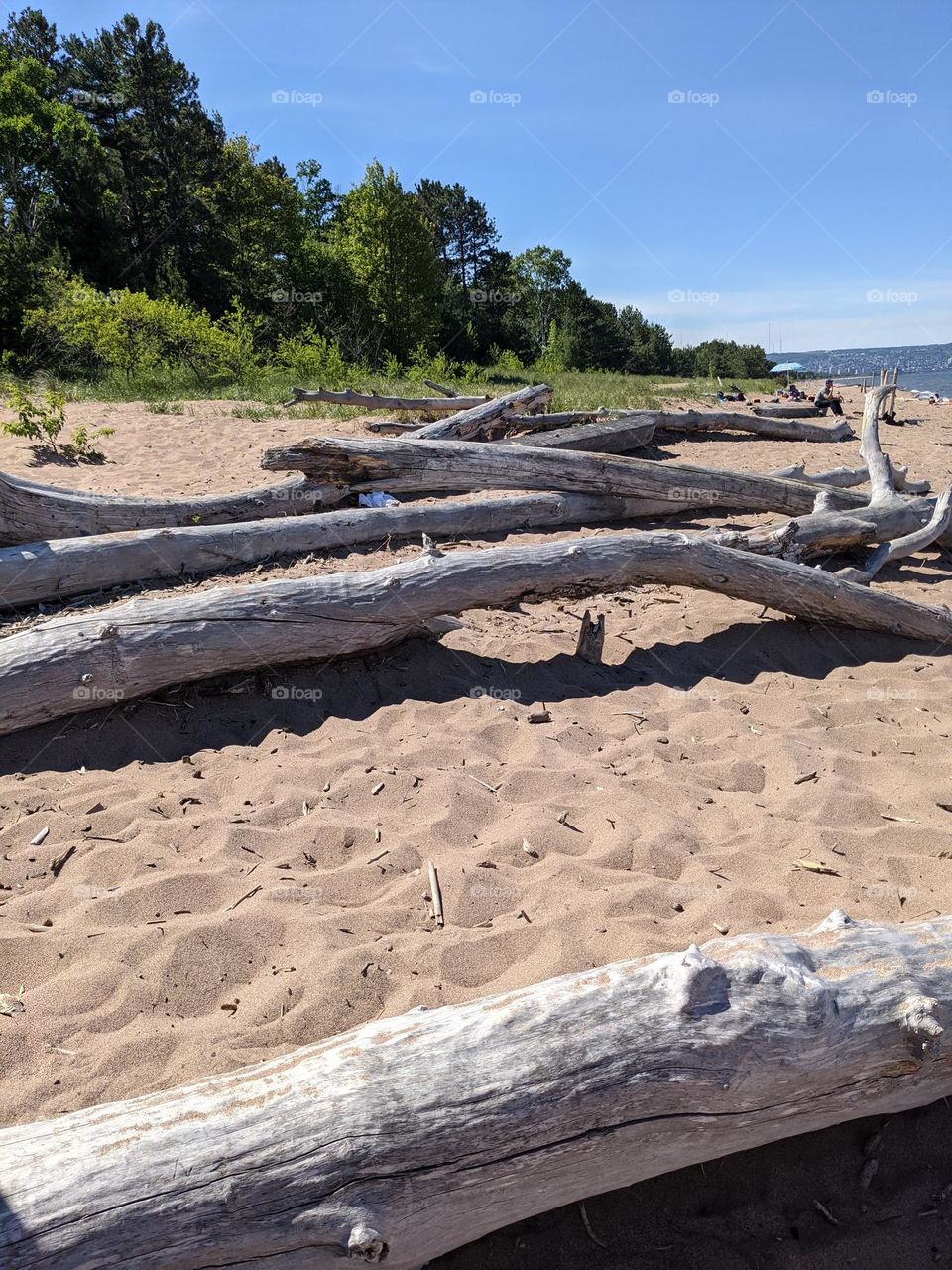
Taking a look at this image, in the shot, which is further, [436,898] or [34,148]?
[34,148]

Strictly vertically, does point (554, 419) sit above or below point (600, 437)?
above

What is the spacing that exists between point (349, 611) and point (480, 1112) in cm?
294

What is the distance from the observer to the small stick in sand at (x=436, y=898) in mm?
2680

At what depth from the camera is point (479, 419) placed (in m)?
8.71

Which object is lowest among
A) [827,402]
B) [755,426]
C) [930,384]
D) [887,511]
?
[887,511]

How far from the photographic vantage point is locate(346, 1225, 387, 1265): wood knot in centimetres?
146

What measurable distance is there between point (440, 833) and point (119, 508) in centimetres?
399

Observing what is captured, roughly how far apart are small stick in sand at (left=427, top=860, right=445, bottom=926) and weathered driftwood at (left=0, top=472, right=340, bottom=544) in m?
3.95

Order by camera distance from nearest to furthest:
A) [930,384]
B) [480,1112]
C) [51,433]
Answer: [480,1112]
[51,433]
[930,384]

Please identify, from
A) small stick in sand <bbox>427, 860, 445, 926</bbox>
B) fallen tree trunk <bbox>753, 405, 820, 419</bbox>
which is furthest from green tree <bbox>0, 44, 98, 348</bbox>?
small stick in sand <bbox>427, 860, 445, 926</bbox>

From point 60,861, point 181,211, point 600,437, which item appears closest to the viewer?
point 60,861

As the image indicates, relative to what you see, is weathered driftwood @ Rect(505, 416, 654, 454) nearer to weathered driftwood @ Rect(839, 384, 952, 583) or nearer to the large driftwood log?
weathered driftwood @ Rect(839, 384, 952, 583)

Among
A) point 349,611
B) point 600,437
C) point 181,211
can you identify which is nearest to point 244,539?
point 349,611

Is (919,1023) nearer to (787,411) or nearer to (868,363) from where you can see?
(787,411)
